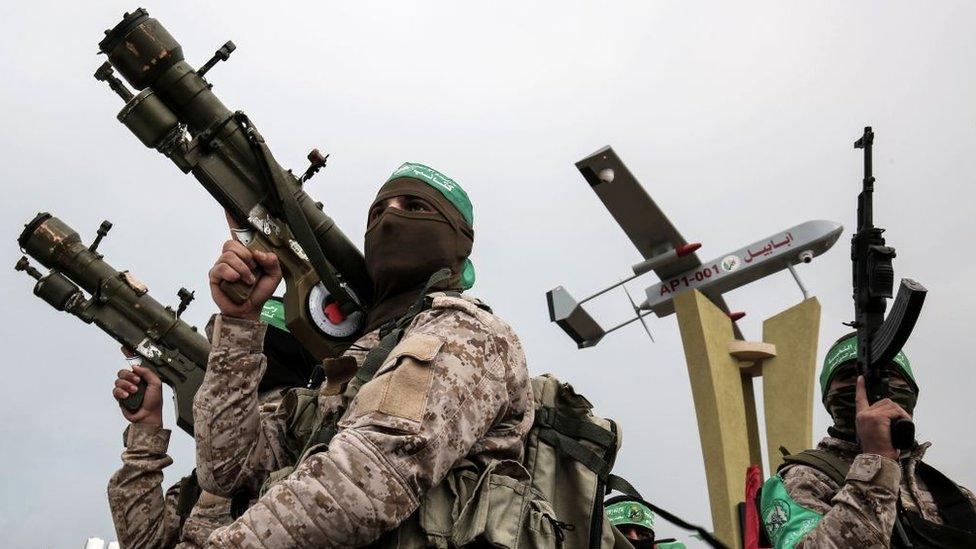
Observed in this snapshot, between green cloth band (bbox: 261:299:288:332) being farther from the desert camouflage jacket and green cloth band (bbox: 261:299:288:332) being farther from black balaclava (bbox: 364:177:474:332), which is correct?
black balaclava (bbox: 364:177:474:332)

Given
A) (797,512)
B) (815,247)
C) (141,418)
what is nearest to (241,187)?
(141,418)

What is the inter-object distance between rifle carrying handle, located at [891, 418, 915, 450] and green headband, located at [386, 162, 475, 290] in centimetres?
172

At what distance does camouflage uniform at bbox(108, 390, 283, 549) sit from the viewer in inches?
177

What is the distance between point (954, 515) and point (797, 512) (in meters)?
0.65

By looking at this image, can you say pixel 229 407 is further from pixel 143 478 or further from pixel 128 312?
pixel 128 312

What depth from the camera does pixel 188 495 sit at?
4.45 metres

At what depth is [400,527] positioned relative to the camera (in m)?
2.49

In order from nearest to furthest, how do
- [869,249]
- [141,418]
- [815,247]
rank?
[869,249] < [141,418] < [815,247]

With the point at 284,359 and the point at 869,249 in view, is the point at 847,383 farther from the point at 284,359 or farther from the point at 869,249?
the point at 284,359

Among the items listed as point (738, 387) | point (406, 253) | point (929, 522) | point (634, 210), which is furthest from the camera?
point (634, 210)

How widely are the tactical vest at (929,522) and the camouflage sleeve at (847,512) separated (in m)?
0.12

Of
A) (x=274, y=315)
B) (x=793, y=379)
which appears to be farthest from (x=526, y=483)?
(x=793, y=379)

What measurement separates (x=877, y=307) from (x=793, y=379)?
37.7ft

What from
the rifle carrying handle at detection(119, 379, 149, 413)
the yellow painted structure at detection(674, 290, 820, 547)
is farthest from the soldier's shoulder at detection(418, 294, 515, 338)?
the yellow painted structure at detection(674, 290, 820, 547)
